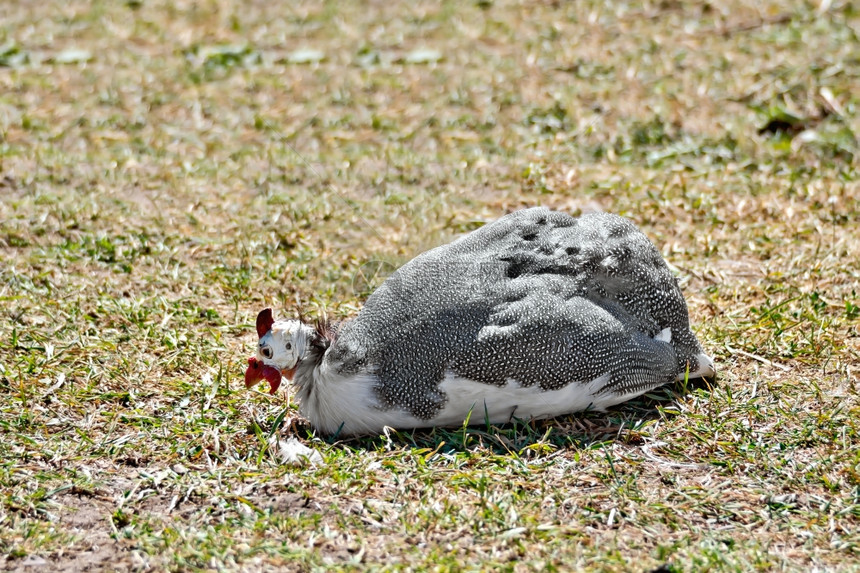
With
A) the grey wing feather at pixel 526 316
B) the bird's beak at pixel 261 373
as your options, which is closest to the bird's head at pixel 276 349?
the bird's beak at pixel 261 373

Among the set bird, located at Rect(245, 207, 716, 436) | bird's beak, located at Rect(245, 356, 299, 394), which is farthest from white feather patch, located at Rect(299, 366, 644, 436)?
bird's beak, located at Rect(245, 356, 299, 394)

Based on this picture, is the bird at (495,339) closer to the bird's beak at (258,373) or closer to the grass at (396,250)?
the bird's beak at (258,373)

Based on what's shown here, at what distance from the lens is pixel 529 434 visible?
11.7 ft

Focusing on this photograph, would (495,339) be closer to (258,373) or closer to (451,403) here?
(451,403)

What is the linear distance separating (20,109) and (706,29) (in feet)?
14.5

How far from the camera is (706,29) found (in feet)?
24.3

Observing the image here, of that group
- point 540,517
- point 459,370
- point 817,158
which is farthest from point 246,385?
point 817,158

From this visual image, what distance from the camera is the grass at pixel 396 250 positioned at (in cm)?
313

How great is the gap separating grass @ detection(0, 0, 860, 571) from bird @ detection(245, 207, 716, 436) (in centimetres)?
11

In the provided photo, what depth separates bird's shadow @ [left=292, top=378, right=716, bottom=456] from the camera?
3502 millimetres

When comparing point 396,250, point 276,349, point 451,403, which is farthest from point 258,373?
point 396,250

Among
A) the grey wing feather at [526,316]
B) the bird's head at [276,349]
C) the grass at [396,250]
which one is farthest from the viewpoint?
the bird's head at [276,349]

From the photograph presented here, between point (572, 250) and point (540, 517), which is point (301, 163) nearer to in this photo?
point (572, 250)

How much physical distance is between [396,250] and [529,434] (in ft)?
5.52
